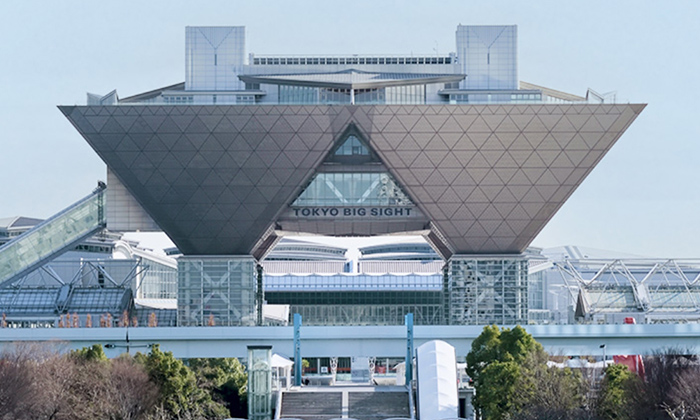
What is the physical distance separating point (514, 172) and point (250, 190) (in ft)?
69.8

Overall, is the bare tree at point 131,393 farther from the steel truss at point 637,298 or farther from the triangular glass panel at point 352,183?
the steel truss at point 637,298

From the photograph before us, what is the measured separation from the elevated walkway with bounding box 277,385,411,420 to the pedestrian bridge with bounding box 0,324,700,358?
14.7 meters

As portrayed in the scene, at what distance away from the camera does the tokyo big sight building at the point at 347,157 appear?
105438 millimetres

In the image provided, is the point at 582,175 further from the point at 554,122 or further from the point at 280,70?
the point at 280,70

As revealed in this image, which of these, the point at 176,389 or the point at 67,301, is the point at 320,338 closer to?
the point at 176,389

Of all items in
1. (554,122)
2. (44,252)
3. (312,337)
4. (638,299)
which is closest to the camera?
(312,337)

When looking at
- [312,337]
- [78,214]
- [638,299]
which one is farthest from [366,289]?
[312,337]

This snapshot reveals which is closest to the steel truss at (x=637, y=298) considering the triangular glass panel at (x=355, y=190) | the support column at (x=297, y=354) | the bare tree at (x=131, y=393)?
the triangular glass panel at (x=355, y=190)

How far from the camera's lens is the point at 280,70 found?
11456cm

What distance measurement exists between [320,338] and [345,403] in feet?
62.0

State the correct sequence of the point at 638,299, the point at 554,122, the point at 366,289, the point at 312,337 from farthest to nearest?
1. the point at 366,289
2. the point at 638,299
3. the point at 554,122
4. the point at 312,337

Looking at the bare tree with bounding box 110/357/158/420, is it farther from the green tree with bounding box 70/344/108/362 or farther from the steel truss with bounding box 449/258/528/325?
the steel truss with bounding box 449/258/528/325

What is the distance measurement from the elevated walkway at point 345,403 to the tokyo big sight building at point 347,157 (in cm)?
2944

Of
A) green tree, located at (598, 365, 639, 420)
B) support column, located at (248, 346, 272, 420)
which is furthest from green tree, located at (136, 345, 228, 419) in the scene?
green tree, located at (598, 365, 639, 420)
